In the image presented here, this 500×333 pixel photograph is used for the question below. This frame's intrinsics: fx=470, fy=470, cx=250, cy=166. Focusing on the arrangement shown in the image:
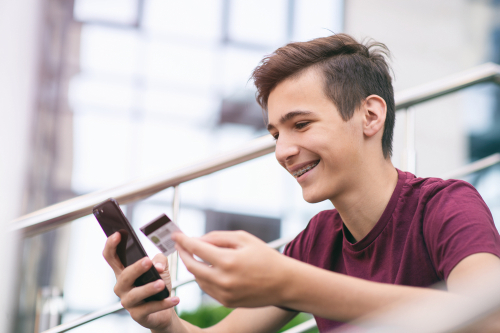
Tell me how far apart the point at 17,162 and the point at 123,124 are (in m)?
4.05

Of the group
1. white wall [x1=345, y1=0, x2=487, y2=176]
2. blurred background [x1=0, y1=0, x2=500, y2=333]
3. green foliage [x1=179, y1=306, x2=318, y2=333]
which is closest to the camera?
green foliage [x1=179, y1=306, x2=318, y2=333]

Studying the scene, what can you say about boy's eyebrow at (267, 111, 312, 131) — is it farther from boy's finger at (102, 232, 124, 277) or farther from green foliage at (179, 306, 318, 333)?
green foliage at (179, 306, 318, 333)

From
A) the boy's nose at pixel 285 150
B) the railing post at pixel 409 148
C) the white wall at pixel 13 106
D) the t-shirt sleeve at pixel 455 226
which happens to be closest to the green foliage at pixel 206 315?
the railing post at pixel 409 148

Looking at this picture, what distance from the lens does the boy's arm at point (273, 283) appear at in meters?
0.53

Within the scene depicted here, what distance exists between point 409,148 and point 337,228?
370 millimetres

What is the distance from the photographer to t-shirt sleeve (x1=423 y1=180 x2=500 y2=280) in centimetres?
64

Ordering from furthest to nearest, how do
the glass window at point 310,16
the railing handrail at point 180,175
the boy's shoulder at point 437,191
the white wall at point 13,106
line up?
the glass window at point 310,16
the railing handrail at point 180,175
the boy's shoulder at point 437,191
the white wall at point 13,106

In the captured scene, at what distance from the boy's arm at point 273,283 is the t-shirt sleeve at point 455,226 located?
0.37 feet

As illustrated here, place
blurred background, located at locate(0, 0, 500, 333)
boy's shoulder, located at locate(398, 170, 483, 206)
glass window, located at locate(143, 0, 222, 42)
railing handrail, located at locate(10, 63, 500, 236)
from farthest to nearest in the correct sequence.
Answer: glass window, located at locate(143, 0, 222, 42) < blurred background, located at locate(0, 0, 500, 333) < railing handrail, located at locate(10, 63, 500, 236) < boy's shoulder, located at locate(398, 170, 483, 206)

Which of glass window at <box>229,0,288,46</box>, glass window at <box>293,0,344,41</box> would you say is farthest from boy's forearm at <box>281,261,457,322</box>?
glass window at <box>229,0,288,46</box>

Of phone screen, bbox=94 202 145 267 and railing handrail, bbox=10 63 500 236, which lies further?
railing handrail, bbox=10 63 500 236

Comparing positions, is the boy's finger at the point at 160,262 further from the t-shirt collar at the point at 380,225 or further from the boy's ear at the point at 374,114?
the boy's ear at the point at 374,114

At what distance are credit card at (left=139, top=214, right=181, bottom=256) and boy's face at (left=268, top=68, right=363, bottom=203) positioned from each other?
0.31 meters

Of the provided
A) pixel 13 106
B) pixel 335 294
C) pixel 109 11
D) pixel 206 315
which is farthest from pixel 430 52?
pixel 13 106
